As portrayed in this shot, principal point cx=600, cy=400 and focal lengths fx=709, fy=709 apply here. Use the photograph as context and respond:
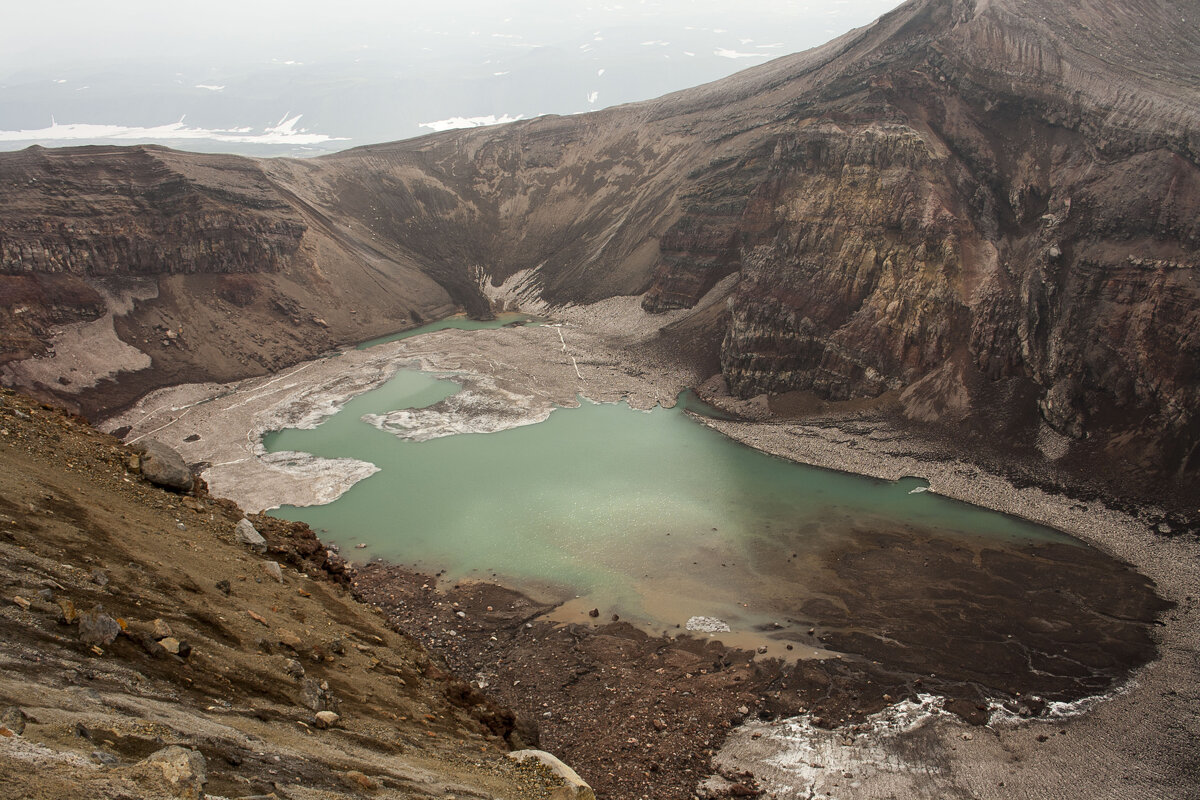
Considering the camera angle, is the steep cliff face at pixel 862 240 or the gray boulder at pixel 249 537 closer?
the gray boulder at pixel 249 537

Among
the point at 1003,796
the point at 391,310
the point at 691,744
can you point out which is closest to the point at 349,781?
the point at 691,744

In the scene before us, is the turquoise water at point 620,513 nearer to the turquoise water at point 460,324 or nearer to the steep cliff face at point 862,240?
the steep cliff face at point 862,240

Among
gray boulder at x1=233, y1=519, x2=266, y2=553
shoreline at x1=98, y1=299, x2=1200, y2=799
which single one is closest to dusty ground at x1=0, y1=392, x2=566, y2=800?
gray boulder at x1=233, y1=519, x2=266, y2=553

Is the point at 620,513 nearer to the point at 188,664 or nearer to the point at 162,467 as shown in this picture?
the point at 162,467

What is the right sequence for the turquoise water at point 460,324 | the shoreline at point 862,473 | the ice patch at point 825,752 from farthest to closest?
the turquoise water at point 460,324 → the shoreline at point 862,473 → the ice patch at point 825,752

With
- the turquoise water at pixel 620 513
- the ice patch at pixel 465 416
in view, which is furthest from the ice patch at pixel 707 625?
the ice patch at pixel 465 416

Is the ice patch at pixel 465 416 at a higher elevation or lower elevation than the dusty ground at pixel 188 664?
lower
